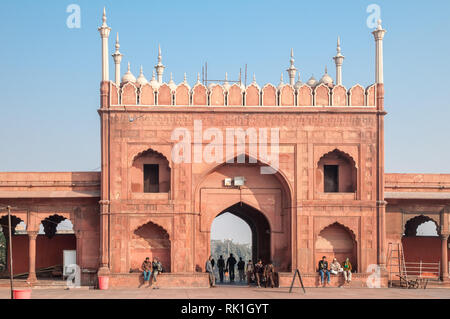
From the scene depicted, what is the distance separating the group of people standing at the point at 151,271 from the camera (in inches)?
948

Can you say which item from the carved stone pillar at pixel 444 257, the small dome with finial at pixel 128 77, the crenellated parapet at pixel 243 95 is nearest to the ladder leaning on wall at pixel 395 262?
the carved stone pillar at pixel 444 257

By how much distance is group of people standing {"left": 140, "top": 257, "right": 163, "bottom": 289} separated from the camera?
948 inches

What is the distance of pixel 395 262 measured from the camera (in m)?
26.0

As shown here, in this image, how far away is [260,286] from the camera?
24984 millimetres

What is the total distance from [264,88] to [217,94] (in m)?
1.45

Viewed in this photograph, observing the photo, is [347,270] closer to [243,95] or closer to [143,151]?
[243,95]

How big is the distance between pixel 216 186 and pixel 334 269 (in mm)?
4438

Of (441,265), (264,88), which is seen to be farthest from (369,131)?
(441,265)

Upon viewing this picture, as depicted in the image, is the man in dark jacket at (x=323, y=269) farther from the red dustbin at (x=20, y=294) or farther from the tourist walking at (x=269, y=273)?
the red dustbin at (x=20, y=294)

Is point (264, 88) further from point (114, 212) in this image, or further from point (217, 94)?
point (114, 212)

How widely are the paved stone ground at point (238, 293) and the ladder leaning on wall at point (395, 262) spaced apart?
1.67m

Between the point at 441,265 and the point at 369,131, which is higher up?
the point at 369,131

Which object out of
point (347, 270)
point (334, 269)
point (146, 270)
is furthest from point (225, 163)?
point (347, 270)

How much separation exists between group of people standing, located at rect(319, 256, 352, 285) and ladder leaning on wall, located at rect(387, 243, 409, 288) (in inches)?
66.4
